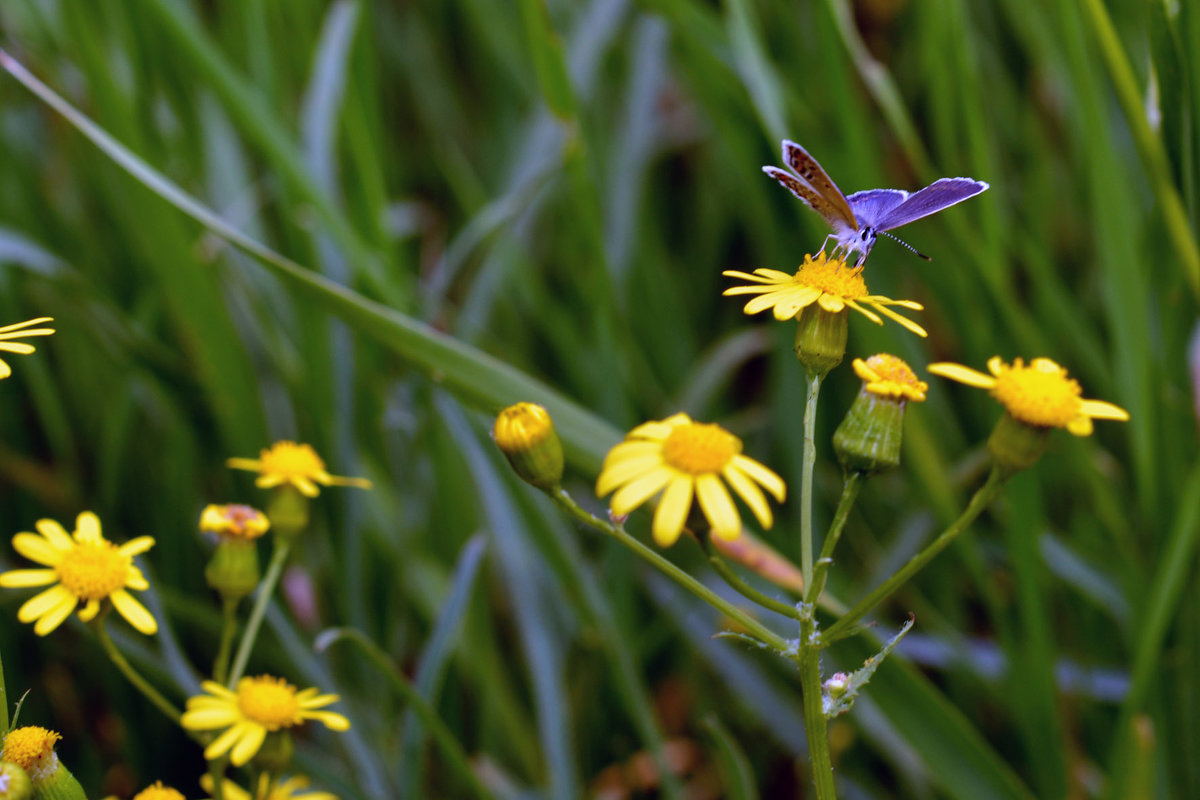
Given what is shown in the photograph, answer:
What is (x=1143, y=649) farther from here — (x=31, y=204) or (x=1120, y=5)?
(x=31, y=204)

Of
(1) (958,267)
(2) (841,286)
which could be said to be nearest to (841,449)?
(2) (841,286)

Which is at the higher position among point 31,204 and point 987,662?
point 31,204

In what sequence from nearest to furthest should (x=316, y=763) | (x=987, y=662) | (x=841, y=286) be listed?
1. (x=841, y=286)
2. (x=316, y=763)
3. (x=987, y=662)

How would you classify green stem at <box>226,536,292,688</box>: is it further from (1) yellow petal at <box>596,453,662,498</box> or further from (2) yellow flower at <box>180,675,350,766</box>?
(1) yellow petal at <box>596,453,662,498</box>

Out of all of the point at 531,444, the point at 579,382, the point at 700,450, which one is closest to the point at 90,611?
the point at 531,444

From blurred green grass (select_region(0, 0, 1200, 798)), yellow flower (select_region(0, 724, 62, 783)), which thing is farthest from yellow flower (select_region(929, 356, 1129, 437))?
yellow flower (select_region(0, 724, 62, 783))

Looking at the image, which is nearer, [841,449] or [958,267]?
[841,449]

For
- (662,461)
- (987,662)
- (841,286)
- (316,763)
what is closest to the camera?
(662,461)
